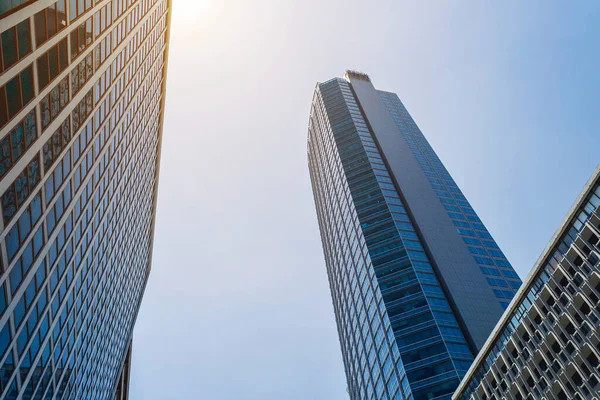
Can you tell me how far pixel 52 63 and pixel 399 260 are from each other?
65.4 m

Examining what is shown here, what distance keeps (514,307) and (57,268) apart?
42388 millimetres

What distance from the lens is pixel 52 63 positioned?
32.8 m

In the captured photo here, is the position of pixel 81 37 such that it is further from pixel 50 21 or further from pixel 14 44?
pixel 14 44

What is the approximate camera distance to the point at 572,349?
4269cm

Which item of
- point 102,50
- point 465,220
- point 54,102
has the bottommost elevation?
point 54,102

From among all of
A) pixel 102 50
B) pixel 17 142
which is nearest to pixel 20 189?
pixel 17 142

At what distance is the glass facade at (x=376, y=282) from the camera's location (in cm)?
7162

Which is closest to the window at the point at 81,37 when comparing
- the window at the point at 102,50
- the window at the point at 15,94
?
the window at the point at 102,50

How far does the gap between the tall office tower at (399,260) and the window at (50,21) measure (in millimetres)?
59033

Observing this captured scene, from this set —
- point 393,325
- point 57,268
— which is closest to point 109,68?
point 57,268

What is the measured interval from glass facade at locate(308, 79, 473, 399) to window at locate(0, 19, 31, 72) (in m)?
60.2

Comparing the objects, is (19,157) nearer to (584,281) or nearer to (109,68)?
(109,68)

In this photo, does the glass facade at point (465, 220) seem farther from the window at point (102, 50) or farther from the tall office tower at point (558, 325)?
the window at point (102, 50)

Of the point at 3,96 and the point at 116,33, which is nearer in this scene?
the point at 3,96
